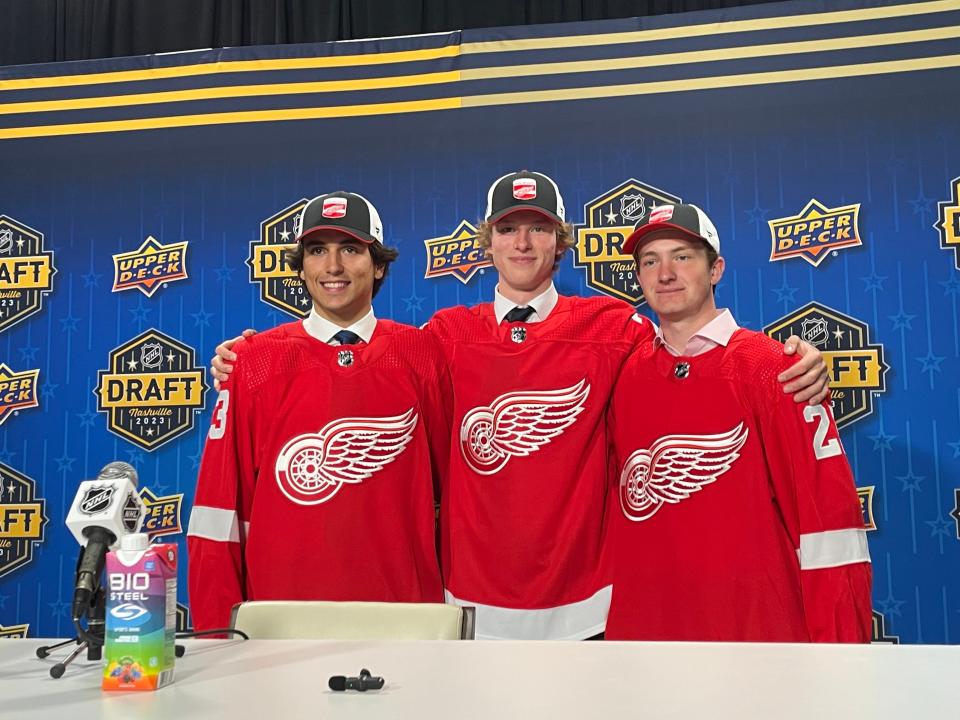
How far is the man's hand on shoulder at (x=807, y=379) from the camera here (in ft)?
8.16

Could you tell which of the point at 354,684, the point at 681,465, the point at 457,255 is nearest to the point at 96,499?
the point at 354,684

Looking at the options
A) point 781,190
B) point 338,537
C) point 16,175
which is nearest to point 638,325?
point 781,190

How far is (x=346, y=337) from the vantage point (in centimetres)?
281

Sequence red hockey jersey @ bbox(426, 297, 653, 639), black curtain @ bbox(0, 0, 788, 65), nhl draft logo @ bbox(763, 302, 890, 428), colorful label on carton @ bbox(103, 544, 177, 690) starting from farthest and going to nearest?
black curtain @ bbox(0, 0, 788, 65) < nhl draft logo @ bbox(763, 302, 890, 428) < red hockey jersey @ bbox(426, 297, 653, 639) < colorful label on carton @ bbox(103, 544, 177, 690)

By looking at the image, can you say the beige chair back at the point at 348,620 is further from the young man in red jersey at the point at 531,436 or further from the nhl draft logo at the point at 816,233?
the nhl draft logo at the point at 816,233

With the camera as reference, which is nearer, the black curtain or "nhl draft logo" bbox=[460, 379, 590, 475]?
"nhl draft logo" bbox=[460, 379, 590, 475]

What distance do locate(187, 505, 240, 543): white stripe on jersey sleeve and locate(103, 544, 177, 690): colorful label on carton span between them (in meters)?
1.58

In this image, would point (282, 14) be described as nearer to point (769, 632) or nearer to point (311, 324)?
point (311, 324)

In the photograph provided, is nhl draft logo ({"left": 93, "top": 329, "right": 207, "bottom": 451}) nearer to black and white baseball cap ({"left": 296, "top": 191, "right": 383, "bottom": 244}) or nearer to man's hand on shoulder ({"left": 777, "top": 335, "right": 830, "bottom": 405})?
black and white baseball cap ({"left": 296, "top": 191, "right": 383, "bottom": 244})

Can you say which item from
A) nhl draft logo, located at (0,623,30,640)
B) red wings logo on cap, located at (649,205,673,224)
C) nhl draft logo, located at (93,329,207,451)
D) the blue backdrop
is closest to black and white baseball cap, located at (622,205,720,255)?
red wings logo on cap, located at (649,205,673,224)

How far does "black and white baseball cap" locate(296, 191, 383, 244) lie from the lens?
281cm

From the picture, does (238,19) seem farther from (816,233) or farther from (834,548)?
(834,548)

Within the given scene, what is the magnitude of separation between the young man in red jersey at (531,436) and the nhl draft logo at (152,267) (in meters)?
0.85

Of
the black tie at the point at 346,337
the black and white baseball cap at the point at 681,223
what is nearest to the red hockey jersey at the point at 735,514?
the black and white baseball cap at the point at 681,223
